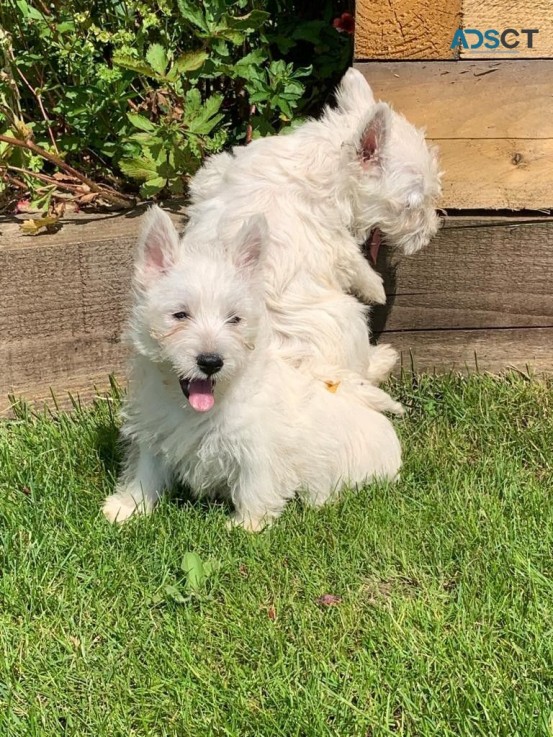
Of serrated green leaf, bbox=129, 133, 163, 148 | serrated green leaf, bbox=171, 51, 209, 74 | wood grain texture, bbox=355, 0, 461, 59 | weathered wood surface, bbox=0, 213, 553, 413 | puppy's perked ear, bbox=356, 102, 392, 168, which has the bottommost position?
weathered wood surface, bbox=0, 213, 553, 413

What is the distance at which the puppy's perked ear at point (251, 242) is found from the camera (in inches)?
121

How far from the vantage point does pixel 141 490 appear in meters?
3.54

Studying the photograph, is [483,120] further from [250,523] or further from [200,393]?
[250,523]

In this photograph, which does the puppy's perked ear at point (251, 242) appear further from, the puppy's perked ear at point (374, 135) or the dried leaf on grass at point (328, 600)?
the dried leaf on grass at point (328, 600)

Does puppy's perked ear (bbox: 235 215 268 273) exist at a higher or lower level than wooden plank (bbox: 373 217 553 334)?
higher

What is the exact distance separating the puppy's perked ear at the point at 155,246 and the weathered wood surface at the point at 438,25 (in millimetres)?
1708

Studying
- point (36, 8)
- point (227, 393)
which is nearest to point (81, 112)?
point (36, 8)

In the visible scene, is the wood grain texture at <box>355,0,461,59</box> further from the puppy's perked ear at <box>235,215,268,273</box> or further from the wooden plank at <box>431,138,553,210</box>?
the puppy's perked ear at <box>235,215,268,273</box>

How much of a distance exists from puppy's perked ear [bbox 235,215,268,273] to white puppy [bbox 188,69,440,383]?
0.39 metres

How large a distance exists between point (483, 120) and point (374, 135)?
0.85 m

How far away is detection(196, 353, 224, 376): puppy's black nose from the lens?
292 cm

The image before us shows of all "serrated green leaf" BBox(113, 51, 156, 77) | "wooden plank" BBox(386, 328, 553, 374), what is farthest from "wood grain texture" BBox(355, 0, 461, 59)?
"wooden plank" BBox(386, 328, 553, 374)

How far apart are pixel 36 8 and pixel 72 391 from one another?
2.23 metres

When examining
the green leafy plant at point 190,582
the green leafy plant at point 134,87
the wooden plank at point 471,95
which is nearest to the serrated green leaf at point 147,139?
the green leafy plant at point 134,87
